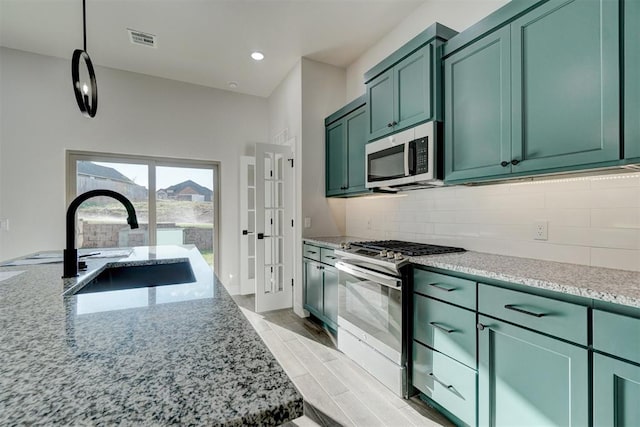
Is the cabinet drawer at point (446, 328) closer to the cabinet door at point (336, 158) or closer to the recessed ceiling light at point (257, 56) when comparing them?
the cabinet door at point (336, 158)

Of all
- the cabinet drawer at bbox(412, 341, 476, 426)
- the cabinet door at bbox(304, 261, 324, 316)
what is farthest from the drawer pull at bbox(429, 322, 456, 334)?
the cabinet door at bbox(304, 261, 324, 316)

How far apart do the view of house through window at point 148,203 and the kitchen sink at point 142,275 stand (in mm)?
2608

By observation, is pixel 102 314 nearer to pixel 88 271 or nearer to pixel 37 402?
pixel 37 402

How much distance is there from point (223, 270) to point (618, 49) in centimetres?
438

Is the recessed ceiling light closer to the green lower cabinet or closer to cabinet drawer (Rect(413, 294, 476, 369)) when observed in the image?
the green lower cabinet

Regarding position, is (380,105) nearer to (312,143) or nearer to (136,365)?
(312,143)

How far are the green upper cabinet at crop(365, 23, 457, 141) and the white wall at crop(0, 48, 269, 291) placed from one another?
2.49m

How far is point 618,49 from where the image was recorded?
1228 mm

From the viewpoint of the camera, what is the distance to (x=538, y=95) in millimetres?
1504

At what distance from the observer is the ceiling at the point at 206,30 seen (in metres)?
2.58

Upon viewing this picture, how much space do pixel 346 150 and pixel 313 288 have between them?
1531mm

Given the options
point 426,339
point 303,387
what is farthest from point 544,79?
point 303,387

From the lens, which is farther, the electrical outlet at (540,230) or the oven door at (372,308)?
the oven door at (372,308)

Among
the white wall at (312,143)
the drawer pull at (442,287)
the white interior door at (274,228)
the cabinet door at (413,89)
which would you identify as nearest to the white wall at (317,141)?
the white wall at (312,143)
